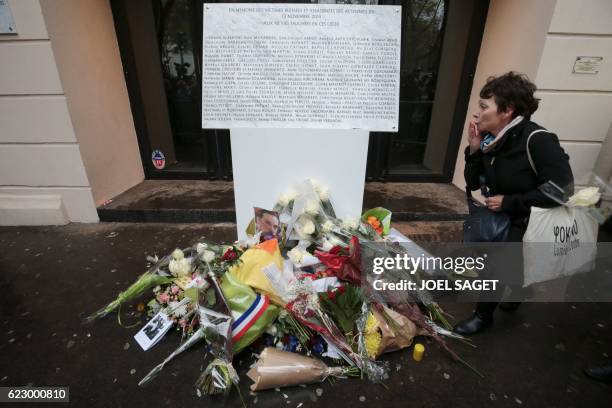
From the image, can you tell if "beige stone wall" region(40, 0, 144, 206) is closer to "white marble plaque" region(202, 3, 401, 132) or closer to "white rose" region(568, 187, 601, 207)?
"white marble plaque" region(202, 3, 401, 132)

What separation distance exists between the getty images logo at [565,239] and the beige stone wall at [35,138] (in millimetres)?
4321

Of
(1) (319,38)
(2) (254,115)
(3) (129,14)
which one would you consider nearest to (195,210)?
(2) (254,115)

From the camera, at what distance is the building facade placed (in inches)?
117

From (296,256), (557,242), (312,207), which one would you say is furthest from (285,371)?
(557,242)

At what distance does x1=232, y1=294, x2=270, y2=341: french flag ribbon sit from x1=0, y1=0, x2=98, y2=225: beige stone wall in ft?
9.42

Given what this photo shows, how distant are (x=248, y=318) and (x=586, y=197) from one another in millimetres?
2015

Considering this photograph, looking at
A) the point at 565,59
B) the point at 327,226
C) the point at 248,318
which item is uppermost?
the point at 565,59

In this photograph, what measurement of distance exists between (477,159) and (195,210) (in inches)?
115

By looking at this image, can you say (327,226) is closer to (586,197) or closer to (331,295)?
(331,295)

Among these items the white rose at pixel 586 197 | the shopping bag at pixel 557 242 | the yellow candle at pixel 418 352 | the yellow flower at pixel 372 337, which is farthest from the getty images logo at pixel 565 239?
the yellow flower at pixel 372 337

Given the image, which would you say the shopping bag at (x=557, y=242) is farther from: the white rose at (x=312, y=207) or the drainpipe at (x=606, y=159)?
the drainpipe at (x=606, y=159)

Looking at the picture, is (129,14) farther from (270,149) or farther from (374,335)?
(374,335)

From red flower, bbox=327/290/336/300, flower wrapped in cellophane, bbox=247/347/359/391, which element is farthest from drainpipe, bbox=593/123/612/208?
flower wrapped in cellophane, bbox=247/347/359/391

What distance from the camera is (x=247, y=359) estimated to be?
6.25ft
